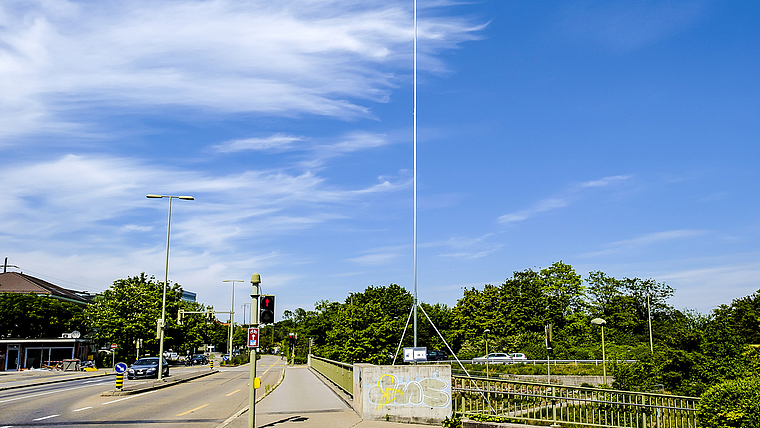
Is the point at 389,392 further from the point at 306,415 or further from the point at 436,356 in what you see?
the point at 436,356

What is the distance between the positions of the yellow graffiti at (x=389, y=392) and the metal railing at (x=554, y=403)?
1393mm

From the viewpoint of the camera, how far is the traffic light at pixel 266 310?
12828mm

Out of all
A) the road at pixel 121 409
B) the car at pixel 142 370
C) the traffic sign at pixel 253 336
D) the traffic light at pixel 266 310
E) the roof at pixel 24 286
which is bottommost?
the car at pixel 142 370

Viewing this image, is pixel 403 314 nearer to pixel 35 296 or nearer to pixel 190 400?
pixel 35 296

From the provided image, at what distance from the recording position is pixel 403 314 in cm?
9400

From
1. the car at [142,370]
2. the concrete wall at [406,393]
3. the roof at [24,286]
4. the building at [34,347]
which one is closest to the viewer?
the concrete wall at [406,393]

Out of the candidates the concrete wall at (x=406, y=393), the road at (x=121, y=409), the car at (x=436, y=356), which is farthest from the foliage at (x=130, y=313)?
the concrete wall at (x=406, y=393)

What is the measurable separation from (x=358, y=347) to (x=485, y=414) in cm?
3528

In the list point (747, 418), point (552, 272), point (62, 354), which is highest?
point (552, 272)

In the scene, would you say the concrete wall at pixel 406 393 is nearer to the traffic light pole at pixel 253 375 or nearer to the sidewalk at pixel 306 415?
the sidewalk at pixel 306 415

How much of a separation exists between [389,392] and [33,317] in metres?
59.7

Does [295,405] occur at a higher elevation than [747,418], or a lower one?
lower

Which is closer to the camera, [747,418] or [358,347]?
[747,418]

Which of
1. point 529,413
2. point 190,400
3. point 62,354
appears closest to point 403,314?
point 62,354
